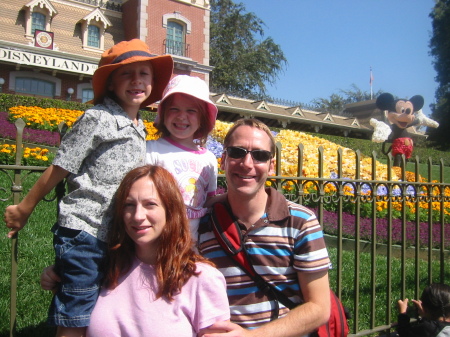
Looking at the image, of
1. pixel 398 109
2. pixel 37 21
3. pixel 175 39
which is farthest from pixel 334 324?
pixel 175 39

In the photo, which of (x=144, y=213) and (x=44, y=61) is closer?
(x=144, y=213)

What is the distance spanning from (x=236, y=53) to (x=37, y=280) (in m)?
36.1

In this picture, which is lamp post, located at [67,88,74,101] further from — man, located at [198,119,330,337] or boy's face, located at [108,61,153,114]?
man, located at [198,119,330,337]

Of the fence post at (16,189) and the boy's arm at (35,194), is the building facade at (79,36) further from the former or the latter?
the boy's arm at (35,194)

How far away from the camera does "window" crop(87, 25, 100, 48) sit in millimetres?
22938

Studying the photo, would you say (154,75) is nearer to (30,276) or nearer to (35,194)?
(35,194)

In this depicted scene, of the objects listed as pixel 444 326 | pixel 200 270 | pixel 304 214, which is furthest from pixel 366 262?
pixel 200 270

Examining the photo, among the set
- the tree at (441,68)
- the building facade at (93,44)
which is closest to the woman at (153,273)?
the building facade at (93,44)

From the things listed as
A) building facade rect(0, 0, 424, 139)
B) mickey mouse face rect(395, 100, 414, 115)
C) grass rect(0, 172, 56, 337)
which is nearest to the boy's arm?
grass rect(0, 172, 56, 337)

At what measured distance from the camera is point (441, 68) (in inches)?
1326

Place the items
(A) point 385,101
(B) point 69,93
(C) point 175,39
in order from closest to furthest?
(A) point 385,101, (B) point 69,93, (C) point 175,39

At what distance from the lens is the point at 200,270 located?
6.05ft

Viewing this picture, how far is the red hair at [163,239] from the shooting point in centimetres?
181

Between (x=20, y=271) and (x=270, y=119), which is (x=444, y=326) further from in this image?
(x=270, y=119)
